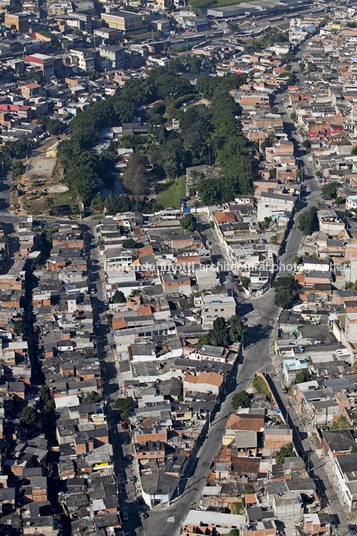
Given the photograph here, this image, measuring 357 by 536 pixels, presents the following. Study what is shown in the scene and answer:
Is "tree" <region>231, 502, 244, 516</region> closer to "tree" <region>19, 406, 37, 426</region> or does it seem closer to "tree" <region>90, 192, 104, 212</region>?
"tree" <region>19, 406, 37, 426</region>

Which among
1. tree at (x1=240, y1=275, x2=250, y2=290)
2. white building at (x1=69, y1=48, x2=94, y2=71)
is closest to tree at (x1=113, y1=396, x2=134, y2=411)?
tree at (x1=240, y1=275, x2=250, y2=290)

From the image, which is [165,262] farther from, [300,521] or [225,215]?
[300,521]

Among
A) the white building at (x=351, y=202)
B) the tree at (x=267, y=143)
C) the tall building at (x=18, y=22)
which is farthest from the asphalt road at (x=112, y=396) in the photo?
the tall building at (x=18, y=22)

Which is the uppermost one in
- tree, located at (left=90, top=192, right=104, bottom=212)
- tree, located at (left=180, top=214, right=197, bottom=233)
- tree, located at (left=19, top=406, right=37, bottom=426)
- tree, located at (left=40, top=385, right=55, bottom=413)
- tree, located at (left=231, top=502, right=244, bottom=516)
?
tree, located at (left=90, top=192, right=104, bottom=212)

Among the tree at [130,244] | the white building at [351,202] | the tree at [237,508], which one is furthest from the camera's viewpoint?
the white building at [351,202]

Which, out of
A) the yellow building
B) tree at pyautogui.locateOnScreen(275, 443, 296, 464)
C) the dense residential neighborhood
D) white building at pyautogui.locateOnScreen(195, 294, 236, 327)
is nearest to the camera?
the dense residential neighborhood

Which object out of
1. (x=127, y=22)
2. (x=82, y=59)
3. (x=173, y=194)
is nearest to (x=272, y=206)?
(x=173, y=194)

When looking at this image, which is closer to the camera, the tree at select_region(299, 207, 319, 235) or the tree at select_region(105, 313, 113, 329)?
the tree at select_region(105, 313, 113, 329)

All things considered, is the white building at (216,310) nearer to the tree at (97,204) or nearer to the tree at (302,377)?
the tree at (302,377)
